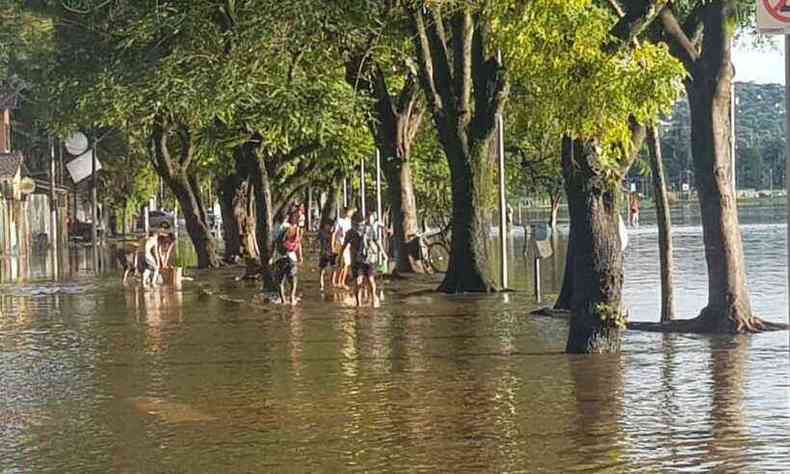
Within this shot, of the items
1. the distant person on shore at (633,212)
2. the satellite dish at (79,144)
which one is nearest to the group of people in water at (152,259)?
the satellite dish at (79,144)

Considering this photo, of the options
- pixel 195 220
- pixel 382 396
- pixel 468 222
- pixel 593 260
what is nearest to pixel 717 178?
pixel 593 260

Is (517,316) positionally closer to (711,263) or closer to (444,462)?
(711,263)

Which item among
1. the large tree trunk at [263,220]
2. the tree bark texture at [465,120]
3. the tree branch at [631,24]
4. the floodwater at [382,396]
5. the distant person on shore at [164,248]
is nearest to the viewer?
the floodwater at [382,396]

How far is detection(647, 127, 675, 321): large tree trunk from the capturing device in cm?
1947

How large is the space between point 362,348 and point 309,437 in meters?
6.24

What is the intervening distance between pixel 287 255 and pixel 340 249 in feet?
13.1

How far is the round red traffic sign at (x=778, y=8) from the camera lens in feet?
24.3

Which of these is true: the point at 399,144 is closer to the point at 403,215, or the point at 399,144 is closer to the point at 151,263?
the point at 403,215

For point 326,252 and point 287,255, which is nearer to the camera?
point 287,255

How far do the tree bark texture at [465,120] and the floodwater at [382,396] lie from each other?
439 cm

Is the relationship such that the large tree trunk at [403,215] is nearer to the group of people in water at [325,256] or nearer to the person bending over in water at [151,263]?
the group of people in water at [325,256]

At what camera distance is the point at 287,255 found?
25.2 metres

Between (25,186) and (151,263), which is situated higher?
(25,186)

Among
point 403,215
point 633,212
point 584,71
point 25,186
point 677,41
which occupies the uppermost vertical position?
point 25,186
